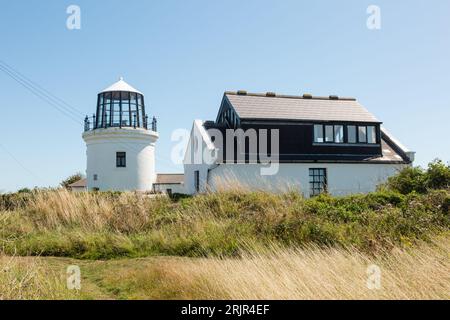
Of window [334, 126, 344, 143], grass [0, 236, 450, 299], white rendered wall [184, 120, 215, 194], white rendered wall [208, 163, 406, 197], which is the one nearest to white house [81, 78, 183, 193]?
white rendered wall [184, 120, 215, 194]

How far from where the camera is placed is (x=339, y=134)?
2536 cm

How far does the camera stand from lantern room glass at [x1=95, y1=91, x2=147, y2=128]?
93.5ft

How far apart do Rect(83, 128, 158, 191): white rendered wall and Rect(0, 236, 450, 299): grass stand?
836 inches

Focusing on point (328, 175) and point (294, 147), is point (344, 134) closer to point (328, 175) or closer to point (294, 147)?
point (328, 175)

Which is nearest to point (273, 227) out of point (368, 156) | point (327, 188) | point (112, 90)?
point (327, 188)

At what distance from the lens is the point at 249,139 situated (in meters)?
23.5

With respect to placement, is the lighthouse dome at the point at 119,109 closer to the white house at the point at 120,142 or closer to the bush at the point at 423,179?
the white house at the point at 120,142

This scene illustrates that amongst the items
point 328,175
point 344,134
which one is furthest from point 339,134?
point 328,175

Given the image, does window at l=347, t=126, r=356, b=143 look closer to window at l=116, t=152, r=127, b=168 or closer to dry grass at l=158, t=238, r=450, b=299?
window at l=116, t=152, r=127, b=168

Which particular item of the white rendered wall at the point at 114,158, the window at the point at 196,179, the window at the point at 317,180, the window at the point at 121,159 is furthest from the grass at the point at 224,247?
the window at the point at 121,159

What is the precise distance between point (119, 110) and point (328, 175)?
15409mm

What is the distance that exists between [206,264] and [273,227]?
3045 millimetres
